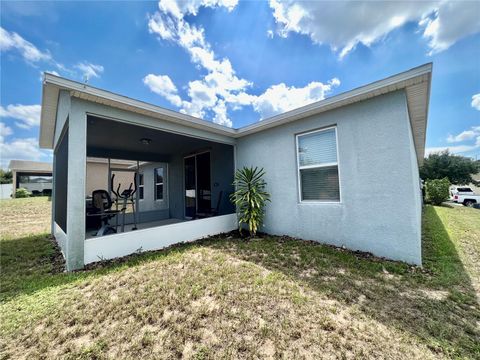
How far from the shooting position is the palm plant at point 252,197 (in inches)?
210

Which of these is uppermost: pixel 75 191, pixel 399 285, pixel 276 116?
pixel 276 116

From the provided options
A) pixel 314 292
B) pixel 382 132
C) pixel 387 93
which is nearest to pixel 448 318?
pixel 314 292

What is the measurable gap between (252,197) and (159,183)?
19.5 feet

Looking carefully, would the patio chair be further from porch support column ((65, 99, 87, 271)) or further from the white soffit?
porch support column ((65, 99, 87, 271))

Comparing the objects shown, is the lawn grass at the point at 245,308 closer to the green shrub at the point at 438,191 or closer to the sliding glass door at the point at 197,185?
the sliding glass door at the point at 197,185

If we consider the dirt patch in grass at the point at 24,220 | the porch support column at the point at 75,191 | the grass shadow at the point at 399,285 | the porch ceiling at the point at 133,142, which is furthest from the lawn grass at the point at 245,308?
the dirt patch in grass at the point at 24,220

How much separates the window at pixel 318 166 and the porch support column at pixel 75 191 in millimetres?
4497

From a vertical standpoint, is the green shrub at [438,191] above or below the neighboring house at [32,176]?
below

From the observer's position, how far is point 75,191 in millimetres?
3459

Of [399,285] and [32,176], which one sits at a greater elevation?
[32,176]

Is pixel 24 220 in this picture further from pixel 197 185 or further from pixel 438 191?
pixel 438 191

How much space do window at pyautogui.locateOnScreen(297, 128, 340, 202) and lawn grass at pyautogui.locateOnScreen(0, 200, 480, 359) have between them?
137cm

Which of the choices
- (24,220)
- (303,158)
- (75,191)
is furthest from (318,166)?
(24,220)

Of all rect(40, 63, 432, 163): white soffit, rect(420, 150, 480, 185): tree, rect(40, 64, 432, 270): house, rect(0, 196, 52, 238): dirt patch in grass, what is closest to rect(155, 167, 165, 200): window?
Result: rect(40, 64, 432, 270): house
